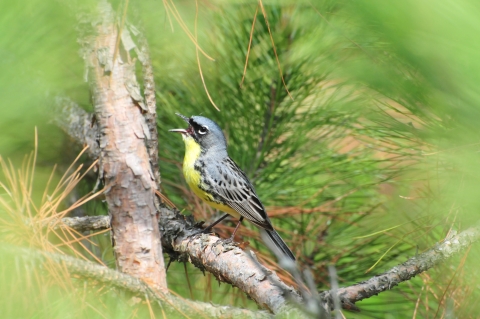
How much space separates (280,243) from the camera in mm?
2297

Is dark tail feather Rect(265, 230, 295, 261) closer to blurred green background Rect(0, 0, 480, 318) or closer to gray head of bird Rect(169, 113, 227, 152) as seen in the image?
blurred green background Rect(0, 0, 480, 318)

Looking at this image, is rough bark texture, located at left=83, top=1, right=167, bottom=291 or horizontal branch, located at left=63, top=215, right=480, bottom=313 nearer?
horizontal branch, located at left=63, top=215, right=480, bottom=313

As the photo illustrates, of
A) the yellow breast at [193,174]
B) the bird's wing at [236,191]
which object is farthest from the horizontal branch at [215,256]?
the bird's wing at [236,191]

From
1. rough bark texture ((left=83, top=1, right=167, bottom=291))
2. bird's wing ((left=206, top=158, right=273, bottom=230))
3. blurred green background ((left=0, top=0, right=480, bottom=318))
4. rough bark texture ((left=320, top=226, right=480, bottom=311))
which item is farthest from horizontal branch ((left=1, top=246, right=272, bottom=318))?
bird's wing ((left=206, top=158, right=273, bottom=230))

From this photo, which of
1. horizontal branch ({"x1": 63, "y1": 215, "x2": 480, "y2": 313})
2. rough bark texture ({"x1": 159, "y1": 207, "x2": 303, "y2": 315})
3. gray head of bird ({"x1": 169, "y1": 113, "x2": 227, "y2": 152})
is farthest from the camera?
gray head of bird ({"x1": 169, "y1": 113, "x2": 227, "y2": 152})

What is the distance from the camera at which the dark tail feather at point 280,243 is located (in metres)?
2.27

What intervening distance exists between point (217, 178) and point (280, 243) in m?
0.75

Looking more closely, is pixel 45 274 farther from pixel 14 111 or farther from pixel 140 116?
pixel 140 116

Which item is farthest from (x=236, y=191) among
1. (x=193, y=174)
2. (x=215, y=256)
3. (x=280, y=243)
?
(x=215, y=256)

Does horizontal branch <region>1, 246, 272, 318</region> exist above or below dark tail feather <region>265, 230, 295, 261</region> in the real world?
above

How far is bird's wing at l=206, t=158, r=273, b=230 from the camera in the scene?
2551 millimetres

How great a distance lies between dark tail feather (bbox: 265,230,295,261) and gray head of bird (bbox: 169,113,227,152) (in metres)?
0.47

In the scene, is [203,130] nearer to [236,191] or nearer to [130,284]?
[236,191]

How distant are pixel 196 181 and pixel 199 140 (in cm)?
30
